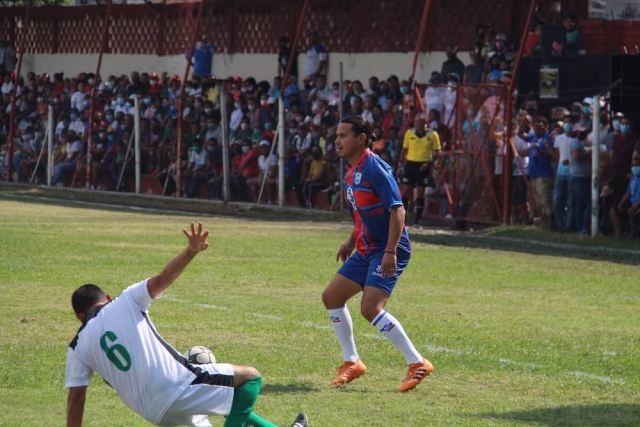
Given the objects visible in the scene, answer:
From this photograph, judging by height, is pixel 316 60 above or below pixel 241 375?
above

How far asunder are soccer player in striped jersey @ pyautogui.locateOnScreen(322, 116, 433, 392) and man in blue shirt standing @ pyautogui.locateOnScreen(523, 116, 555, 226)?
37.4ft

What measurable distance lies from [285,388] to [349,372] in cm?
48

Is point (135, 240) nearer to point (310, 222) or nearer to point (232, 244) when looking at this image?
point (232, 244)

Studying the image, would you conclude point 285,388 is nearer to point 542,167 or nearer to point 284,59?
point 542,167

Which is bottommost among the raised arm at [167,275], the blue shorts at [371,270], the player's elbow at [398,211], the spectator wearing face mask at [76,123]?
the blue shorts at [371,270]

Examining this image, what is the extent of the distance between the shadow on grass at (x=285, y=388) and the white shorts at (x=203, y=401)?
233 cm

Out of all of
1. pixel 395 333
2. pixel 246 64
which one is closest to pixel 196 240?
pixel 395 333

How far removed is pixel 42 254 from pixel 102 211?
869cm

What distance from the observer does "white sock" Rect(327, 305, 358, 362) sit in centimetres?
883

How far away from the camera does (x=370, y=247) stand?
8664mm

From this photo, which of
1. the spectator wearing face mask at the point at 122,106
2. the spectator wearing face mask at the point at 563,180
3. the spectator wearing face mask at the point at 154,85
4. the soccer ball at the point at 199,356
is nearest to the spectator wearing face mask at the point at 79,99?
the spectator wearing face mask at the point at 122,106

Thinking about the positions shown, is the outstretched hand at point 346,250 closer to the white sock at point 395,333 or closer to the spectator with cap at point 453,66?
the white sock at point 395,333

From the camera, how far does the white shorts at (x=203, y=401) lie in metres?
5.90

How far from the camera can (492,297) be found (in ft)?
43.7
